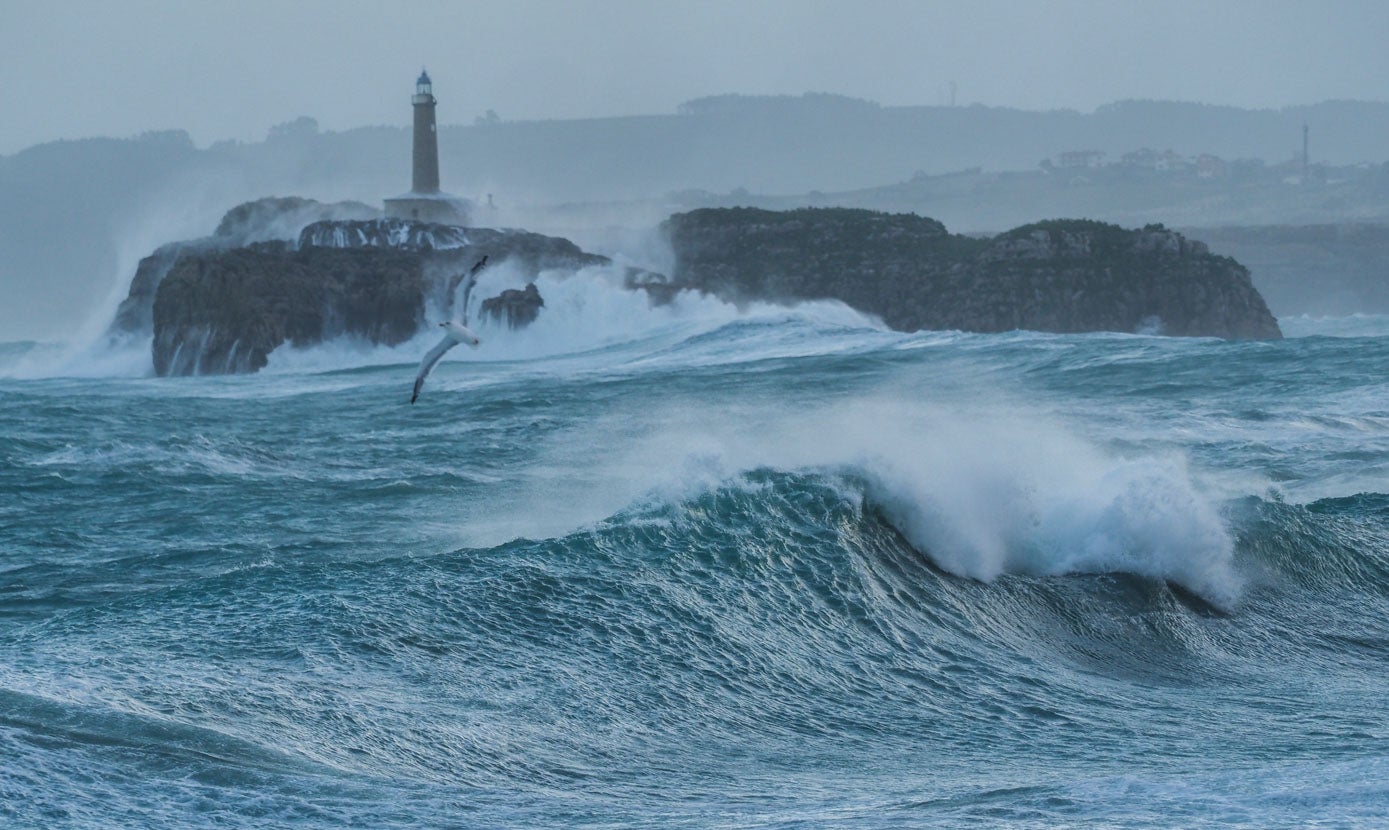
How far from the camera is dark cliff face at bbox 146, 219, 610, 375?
158 feet

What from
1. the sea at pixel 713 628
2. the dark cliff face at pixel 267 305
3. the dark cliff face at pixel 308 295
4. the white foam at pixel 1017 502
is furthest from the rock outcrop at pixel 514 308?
the white foam at pixel 1017 502

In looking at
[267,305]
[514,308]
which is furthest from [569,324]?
[267,305]

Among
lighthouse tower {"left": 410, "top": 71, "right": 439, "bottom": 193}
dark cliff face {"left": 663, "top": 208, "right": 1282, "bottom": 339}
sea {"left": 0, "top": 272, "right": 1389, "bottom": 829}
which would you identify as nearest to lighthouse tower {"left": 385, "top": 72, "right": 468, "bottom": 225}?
lighthouse tower {"left": 410, "top": 71, "right": 439, "bottom": 193}

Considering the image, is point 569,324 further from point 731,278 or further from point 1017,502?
point 1017,502

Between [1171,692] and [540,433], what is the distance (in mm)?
14364

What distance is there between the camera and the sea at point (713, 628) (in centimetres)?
688

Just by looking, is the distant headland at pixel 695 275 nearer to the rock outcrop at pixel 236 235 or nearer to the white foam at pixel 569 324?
the rock outcrop at pixel 236 235

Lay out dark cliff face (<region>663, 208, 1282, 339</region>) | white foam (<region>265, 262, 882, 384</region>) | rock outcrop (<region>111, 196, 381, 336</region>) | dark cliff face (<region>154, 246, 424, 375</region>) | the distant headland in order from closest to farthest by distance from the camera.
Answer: white foam (<region>265, 262, 882, 384</region>)
dark cliff face (<region>154, 246, 424, 375</region>)
the distant headland
dark cliff face (<region>663, 208, 1282, 339</region>)
rock outcrop (<region>111, 196, 381, 336</region>)

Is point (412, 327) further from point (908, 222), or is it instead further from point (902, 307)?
point (908, 222)

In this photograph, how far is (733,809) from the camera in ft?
22.7

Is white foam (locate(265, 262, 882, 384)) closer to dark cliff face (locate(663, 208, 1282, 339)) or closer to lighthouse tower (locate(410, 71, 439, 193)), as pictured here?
dark cliff face (locate(663, 208, 1282, 339))

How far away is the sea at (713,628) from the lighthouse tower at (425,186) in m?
40.5

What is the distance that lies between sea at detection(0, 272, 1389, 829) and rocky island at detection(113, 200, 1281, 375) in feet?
92.5

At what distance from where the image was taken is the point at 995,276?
55188 mm
